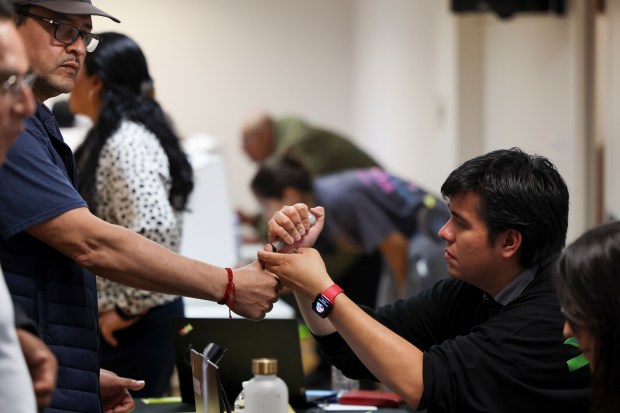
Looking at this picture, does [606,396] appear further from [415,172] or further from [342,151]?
[415,172]

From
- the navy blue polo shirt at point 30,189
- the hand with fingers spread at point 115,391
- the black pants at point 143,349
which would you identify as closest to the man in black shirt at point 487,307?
the hand with fingers spread at point 115,391

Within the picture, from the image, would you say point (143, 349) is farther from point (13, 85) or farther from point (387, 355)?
point (13, 85)

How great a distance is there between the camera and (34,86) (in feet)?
6.23

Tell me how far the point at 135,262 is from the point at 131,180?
36.4 inches

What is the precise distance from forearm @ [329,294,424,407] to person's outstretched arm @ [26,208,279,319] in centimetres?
24

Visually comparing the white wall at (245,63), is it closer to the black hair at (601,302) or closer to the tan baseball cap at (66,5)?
the tan baseball cap at (66,5)

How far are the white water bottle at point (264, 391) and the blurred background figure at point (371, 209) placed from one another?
271 centimetres

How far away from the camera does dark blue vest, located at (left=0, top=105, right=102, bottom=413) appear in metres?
1.74

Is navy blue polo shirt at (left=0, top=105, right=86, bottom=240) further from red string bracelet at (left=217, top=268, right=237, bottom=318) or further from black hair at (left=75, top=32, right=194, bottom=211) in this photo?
black hair at (left=75, top=32, right=194, bottom=211)

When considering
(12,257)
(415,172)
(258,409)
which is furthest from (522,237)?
(415,172)

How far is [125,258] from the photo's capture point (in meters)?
1.81

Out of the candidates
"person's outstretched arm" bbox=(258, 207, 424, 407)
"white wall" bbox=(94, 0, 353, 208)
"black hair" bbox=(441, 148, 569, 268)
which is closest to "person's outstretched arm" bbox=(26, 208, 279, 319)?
"person's outstretched arm" bbox=(258, 207, 424, 407)

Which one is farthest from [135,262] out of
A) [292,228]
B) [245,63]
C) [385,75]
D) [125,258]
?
[245,63]

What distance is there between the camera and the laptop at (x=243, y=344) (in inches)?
88.5
